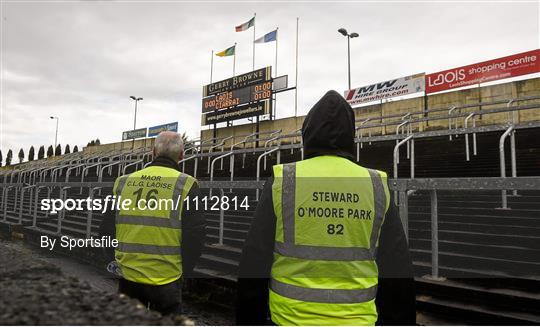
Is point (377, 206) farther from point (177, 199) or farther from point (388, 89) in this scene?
point (388, 89)

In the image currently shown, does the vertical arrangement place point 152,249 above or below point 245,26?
below

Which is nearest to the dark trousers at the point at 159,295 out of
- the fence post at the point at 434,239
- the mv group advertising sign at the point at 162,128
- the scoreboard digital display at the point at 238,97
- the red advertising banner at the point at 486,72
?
the fence post at the point at 434,239

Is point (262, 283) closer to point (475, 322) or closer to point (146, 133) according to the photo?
point (475, 322)

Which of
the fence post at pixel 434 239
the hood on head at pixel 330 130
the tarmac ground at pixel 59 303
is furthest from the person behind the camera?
the fence post at pixel 434 239

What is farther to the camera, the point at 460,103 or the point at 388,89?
the point at 388,89

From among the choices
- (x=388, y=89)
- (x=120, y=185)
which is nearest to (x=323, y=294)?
(x=120, y=185)

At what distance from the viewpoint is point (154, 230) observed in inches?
99.2

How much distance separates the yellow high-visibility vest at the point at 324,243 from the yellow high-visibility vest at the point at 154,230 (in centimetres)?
114

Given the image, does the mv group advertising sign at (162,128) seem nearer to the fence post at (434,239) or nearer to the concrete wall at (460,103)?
the concrete wall at (460,103)

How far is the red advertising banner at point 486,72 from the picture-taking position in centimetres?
1466

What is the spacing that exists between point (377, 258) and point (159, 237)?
1.48 m

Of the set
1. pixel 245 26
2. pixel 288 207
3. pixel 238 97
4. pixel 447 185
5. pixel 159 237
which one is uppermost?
pixel 245 26

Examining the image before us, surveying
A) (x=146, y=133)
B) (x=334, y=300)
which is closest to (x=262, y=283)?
(x=334, y=300)

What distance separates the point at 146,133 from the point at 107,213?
3610cm
